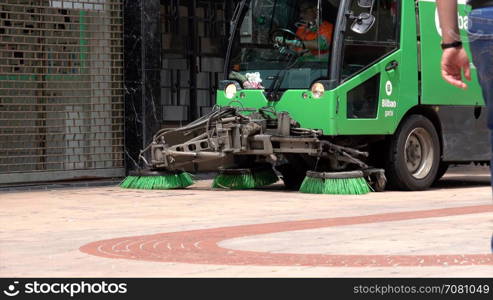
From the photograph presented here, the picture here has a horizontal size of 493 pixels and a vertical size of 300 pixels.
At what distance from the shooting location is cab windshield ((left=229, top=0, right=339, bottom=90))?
14.2m

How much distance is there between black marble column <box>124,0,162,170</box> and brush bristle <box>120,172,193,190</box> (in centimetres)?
166

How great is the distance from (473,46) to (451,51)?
0.09m

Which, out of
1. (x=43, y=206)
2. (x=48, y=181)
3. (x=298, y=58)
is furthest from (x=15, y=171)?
(x=298, y=58)

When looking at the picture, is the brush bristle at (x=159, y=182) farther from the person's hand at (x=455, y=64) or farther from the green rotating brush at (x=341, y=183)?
the person's hand at (x=455, y=64)

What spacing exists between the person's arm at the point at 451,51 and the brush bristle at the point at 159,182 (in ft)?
34.2

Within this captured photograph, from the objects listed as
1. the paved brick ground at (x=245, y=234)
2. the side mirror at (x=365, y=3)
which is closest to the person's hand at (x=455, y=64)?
the paved brick ground at (x=245, y=234)

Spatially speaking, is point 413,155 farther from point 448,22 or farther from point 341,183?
point 448,22

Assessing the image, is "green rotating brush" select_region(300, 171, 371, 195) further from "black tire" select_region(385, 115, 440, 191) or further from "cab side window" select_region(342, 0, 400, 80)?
"cab side window" select_region(342, 0, 400, 80)

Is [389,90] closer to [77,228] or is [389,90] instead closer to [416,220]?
[416,220]

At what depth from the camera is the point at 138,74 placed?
17.0 meters

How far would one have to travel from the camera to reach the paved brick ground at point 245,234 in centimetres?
731

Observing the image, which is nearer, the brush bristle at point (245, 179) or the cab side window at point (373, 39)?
the cab side window at point (373, 39)

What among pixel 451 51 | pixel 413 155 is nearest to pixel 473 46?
pixel 451 51

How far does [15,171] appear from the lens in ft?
51.7
